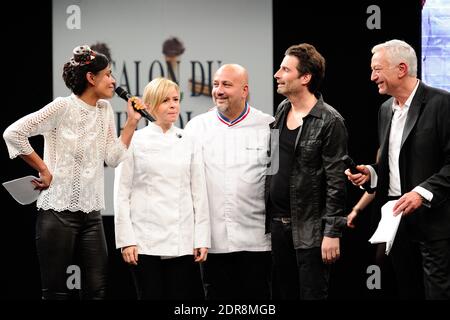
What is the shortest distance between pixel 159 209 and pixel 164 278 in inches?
13.8

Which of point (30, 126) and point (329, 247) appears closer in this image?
point (30, 126)

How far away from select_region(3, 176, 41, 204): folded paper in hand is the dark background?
198 centimetres

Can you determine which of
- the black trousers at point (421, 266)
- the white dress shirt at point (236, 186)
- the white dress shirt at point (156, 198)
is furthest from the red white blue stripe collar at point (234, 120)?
the black trousers at point (421, 266)

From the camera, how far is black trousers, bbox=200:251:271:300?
4.05 m

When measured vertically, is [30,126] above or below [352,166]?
above

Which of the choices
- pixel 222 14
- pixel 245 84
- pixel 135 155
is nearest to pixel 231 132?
pixel 245 84

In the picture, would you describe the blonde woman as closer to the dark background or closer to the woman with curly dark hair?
the woman with curly dark hair

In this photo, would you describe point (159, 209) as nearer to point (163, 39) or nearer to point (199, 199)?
point (199, 199)

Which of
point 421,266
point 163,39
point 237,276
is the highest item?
point 163,39

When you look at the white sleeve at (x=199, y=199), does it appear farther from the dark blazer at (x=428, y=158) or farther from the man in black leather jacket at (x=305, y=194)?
the dark blazer at (x=428, y=158)

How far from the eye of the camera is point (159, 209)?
3.85m

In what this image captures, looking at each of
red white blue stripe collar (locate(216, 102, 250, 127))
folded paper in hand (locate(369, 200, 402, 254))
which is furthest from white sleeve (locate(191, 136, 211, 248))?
folded paper in hand (locate(369, 200, 402, 254))

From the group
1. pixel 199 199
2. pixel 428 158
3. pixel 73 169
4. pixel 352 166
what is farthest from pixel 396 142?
pixel 73 169

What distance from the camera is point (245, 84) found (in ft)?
13.7
